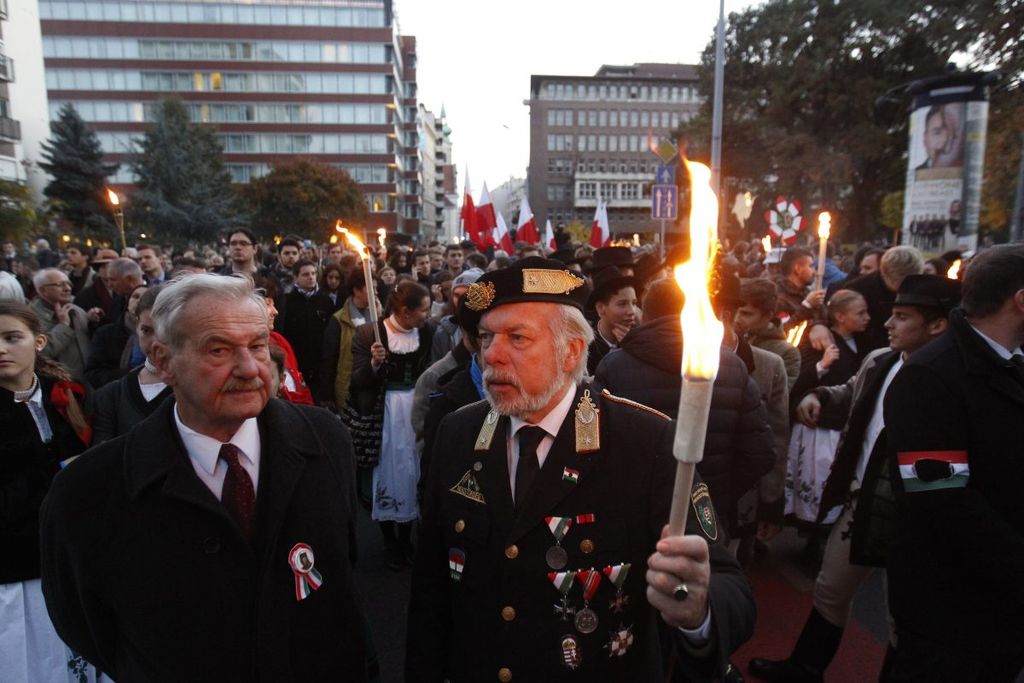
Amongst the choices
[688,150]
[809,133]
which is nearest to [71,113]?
[688,150]

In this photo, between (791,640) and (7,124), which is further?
(7,124)

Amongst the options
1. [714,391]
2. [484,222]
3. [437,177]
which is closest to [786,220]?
[484,222]

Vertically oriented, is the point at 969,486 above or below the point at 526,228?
below

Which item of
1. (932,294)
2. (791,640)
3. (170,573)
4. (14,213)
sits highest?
(14,213)

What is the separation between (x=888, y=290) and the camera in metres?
5.73

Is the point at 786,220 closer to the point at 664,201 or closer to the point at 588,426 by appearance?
the point at 664,201

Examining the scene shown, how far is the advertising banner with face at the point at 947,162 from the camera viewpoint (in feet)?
44.4

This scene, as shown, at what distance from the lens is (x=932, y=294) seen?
3160mm

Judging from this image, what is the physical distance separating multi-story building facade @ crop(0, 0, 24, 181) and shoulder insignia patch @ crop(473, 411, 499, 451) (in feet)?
128

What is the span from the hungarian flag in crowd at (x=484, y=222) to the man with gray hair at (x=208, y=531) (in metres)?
10.8

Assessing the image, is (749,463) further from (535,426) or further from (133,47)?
(133,47)

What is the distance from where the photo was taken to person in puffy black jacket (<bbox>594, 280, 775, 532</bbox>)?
317 cm

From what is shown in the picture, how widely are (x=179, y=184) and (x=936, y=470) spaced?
151 feet

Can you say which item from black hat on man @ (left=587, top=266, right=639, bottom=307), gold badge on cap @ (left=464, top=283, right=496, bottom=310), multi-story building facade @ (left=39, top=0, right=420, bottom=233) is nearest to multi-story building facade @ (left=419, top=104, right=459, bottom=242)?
multi-story building facade @ (left=39, top=0, right=420, bottom=233)
